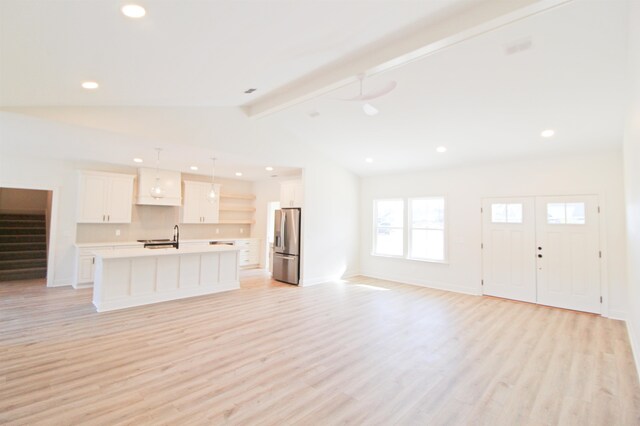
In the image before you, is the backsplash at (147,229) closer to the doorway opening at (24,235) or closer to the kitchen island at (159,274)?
the doorway opening at (24,235)

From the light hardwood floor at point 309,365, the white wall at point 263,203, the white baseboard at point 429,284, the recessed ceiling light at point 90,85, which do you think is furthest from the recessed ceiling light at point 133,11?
the white wall at point 263,203

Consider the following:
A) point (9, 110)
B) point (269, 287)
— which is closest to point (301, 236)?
point (269, 287)

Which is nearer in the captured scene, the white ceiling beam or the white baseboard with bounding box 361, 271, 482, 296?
the white ceiling beam

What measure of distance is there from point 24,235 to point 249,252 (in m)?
5.76

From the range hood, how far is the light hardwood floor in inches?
108

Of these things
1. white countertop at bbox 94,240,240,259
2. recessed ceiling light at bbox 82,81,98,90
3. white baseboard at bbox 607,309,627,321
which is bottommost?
white baseboard at bbox 607,309,627,321

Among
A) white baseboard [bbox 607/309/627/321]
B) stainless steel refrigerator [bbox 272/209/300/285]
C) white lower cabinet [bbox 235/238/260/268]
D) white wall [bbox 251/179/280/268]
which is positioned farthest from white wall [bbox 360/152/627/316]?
white lower cabinet [bbox 235/238/260/268]

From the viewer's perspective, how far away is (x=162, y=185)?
7.36 metres

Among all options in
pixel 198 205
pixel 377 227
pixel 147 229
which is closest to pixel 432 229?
pixel 377 227

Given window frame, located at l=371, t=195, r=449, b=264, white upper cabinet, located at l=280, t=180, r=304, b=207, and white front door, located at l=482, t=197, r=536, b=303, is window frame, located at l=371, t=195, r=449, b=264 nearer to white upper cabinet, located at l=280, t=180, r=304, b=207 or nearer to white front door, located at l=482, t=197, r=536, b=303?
white front door, located at l=482, t=197, r=536, b=303

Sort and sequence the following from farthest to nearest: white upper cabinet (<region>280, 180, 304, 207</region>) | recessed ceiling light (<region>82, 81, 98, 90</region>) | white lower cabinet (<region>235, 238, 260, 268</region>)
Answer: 1. white lower cabinet (<region>235, 238, 260, 268</region>)
2. white upper cabinet (<region>280, 180, 304, 207</region>)
3. recessed ceiling light (<region>82, 81, 98, 90</region>)

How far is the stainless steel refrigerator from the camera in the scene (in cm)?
693

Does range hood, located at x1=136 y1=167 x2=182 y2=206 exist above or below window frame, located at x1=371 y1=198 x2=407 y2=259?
above

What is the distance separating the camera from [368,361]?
3223 mm
